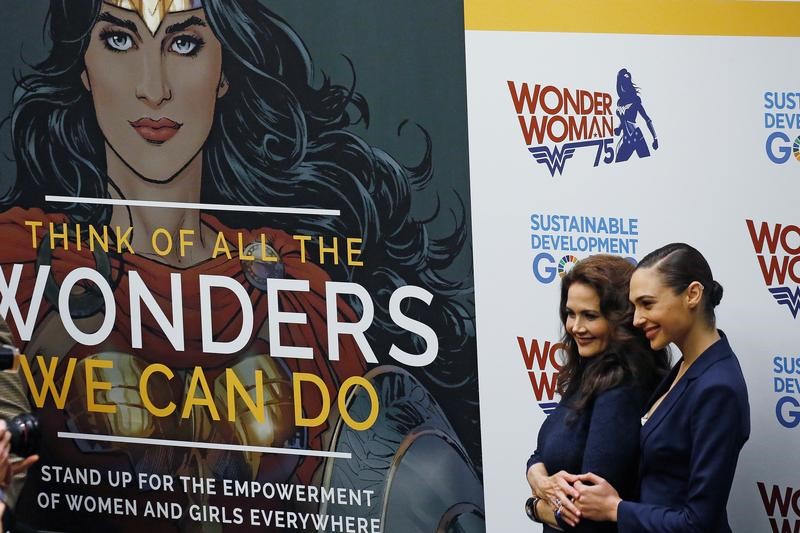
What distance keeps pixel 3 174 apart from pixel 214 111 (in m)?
1.06

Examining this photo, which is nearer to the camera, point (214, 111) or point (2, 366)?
point (2, 366)

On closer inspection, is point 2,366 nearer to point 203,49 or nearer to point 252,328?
point 252,328

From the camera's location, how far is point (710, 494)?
11.7 feet

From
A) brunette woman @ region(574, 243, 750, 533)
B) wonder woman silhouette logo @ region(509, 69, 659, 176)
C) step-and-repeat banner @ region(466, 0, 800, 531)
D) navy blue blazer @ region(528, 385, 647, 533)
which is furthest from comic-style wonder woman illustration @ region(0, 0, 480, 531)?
brunette woman @ region(574, 243, 750, 533)

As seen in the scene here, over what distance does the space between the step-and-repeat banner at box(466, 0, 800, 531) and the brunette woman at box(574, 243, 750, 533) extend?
29.1 inches

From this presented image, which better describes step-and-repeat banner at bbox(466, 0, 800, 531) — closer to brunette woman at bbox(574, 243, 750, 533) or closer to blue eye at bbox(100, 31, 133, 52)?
brunette woman at bbox(574, 243, 750, 533)

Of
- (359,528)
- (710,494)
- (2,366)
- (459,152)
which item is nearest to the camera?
(710,494)

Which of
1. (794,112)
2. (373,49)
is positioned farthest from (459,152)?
(794,112)

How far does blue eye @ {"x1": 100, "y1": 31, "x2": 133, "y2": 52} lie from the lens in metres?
5.21

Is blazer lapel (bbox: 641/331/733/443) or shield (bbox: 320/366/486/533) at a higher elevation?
blazer lapel (bbox: 641/331/733/443)

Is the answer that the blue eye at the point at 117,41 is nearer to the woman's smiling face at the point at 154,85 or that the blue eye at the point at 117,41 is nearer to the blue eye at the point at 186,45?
the woman's smiling face at the point at 154,85

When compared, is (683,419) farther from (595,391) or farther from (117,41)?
(117,41)

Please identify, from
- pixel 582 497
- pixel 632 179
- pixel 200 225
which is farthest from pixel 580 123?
pixel 200 225

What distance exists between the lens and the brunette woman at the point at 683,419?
358 centimetres
